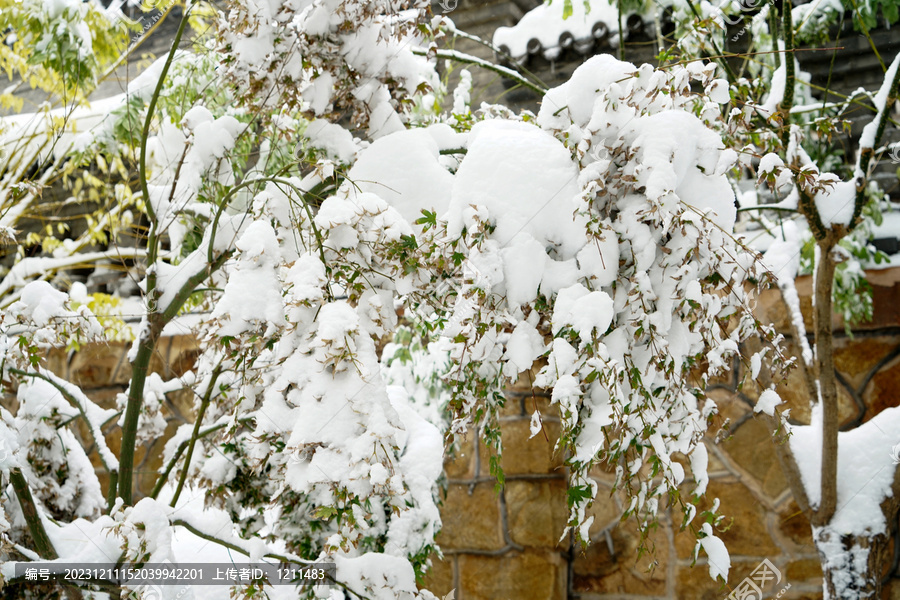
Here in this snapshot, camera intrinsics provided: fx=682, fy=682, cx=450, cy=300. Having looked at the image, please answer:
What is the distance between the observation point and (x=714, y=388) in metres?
4.24

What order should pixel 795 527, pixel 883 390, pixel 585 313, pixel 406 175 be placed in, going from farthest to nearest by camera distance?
pixel 795 527
pixel 883 390
pixel 406 175
pixel 585 313

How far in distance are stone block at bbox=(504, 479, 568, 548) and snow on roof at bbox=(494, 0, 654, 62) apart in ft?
9.26

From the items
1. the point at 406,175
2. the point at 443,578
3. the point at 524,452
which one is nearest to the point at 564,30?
the point at 524,452

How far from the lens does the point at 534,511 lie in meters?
4.40

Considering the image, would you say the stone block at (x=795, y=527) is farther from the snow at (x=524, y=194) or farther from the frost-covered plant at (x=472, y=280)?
the snow at (x=524, y=194)

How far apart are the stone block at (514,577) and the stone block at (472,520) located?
11cm

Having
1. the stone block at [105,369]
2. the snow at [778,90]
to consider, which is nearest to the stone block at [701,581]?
the snow at [778,90]

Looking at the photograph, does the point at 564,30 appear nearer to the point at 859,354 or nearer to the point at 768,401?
the point at 859,354

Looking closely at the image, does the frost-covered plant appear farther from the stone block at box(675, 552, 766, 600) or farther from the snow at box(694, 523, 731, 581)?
the stone block at box(675, 552, 766, 600)

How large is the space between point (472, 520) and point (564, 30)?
3250mm

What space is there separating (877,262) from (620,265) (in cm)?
254

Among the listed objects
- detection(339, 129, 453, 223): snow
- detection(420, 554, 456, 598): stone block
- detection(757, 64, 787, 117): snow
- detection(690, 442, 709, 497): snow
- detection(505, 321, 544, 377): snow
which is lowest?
detection(420, 554, 456, 598): stone block

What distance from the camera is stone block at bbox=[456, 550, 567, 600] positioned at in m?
4.34

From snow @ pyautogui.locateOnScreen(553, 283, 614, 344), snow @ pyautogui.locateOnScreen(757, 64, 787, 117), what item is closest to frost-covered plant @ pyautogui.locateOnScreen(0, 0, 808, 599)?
snow @ pyautogui.locateOnScreen(553, 283, 614, 344)
